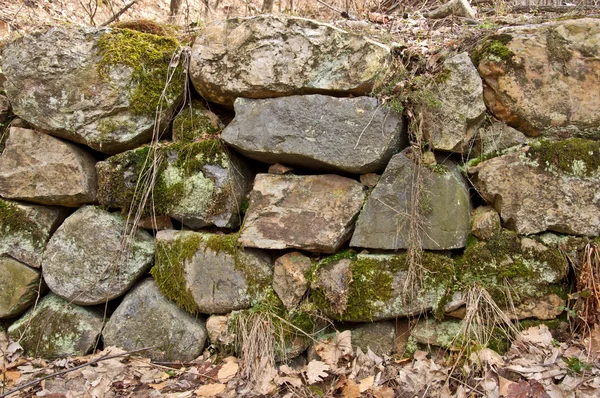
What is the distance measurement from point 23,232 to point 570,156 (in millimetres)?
3711

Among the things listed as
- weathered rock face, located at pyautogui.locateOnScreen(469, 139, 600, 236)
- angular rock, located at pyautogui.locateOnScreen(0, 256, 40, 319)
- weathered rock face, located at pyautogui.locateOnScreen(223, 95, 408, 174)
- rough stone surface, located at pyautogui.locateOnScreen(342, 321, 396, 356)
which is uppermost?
weathered rock face, located at pyautogui.locateOnScreen(223, 95, 408, 174)

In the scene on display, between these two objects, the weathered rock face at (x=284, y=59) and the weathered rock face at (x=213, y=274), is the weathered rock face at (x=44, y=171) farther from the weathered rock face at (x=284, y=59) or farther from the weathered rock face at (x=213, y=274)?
the weathered rock face at (x=284, y=59)

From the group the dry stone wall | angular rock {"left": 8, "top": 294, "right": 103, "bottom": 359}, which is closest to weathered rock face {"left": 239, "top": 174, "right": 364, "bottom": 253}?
the dry stone wall

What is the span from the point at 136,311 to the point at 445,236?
2.08 meters

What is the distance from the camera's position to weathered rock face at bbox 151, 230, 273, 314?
273 centimetres

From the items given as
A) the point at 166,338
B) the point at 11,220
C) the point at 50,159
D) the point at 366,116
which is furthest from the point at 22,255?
the point at 366,116

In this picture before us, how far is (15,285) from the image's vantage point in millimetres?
3029

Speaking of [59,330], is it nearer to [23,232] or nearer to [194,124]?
[23,232]

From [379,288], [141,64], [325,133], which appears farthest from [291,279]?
[141,64]

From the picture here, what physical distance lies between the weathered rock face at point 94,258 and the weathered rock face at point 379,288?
4.22 ft

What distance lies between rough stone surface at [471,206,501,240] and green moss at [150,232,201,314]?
177 cm

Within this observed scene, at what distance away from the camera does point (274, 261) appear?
2.80 meters

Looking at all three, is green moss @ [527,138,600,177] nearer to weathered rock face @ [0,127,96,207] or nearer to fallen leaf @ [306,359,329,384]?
fallen leaf @ [306,359,329,384]

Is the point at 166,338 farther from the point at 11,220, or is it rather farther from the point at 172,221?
the point at 11,220
